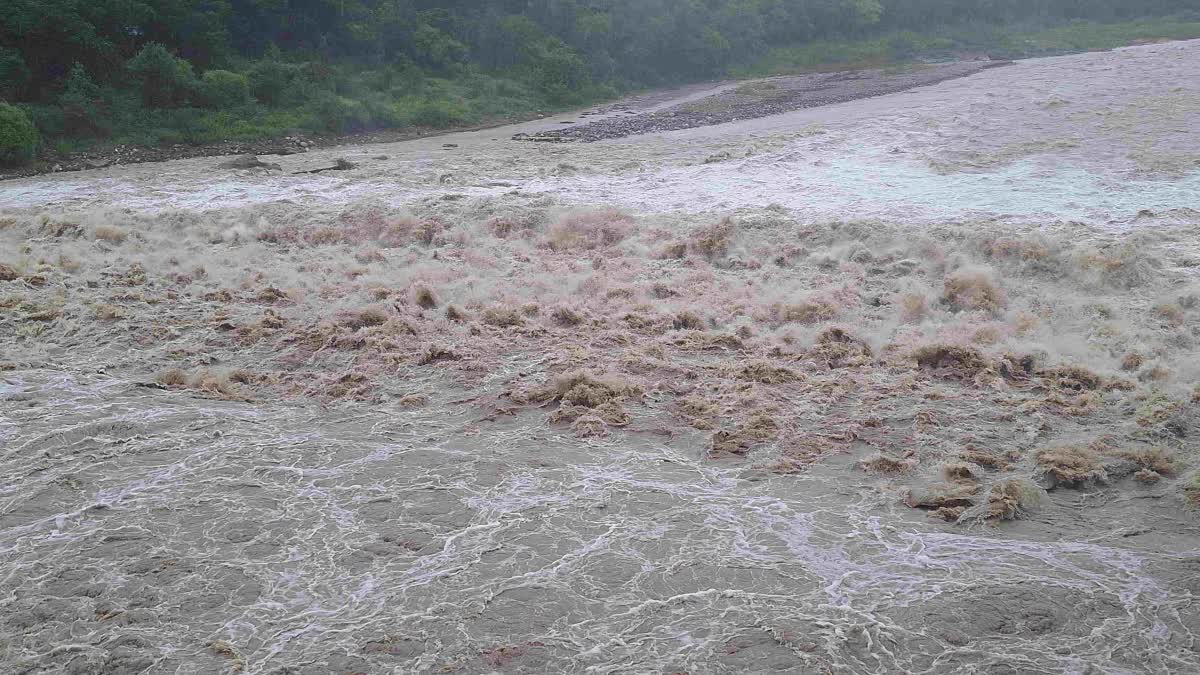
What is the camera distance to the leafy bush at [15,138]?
19312 millimetres

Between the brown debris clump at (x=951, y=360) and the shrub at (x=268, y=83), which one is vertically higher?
the shrub at (x=268, y=83)

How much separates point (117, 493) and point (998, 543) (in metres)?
5.70

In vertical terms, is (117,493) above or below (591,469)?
above

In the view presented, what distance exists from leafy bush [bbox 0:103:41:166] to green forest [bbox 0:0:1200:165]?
3 centimetres

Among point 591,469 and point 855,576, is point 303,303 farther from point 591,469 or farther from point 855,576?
point 855,576

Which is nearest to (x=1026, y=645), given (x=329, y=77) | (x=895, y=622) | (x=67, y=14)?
(x=895, y=622)

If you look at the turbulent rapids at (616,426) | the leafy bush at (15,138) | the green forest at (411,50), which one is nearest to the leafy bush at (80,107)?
the green forest at (411,50)

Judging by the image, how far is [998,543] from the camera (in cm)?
612

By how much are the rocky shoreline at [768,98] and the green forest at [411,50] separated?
401 centimetres

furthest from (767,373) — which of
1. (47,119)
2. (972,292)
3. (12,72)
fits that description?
(12,72)

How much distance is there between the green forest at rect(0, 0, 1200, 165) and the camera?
22.4 meters

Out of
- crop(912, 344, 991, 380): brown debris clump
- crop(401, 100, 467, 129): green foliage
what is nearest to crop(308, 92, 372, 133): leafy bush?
crop(401, 100, 467, 129): green foliage

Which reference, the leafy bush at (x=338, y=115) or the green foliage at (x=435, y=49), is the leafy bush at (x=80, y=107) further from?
the green foliage at (x=435, y=49)

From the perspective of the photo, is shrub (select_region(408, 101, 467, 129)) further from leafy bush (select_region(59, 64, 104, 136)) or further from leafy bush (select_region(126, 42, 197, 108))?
leafy bush (select_region(59, 64, 104, 136))
